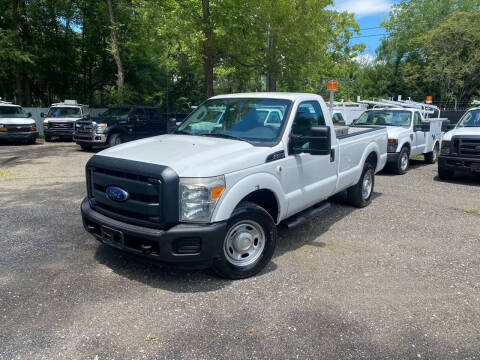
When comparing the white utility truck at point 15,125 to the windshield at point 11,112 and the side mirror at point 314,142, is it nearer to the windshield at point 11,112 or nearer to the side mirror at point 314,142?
the windshield at point 11,112

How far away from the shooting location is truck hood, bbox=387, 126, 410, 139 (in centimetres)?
1041

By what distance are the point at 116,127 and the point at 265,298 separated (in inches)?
493

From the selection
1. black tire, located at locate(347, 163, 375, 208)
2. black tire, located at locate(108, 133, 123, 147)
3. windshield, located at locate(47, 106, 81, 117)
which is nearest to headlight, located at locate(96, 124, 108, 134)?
black tire, located at locate(108, 133, 123, 147)

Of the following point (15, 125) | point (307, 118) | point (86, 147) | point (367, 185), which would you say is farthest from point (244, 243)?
point (15, 125)

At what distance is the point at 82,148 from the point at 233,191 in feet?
45.2

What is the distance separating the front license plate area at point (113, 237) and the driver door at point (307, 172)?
1.95m

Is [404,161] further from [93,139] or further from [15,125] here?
[15,125]

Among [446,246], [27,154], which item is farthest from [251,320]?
[27,154]

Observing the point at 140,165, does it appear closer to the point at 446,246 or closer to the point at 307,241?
the point at 307,241

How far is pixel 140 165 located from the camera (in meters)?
3.82

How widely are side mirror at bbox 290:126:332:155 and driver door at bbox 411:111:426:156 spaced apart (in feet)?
25.4

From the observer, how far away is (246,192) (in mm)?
4055

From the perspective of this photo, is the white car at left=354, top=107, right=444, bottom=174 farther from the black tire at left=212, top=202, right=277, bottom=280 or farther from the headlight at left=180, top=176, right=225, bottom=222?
the headlight at left=180, top=176, right=225, bottom=222

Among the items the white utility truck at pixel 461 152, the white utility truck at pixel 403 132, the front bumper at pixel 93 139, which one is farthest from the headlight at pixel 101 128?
the white utility truck at pixel 461 152
